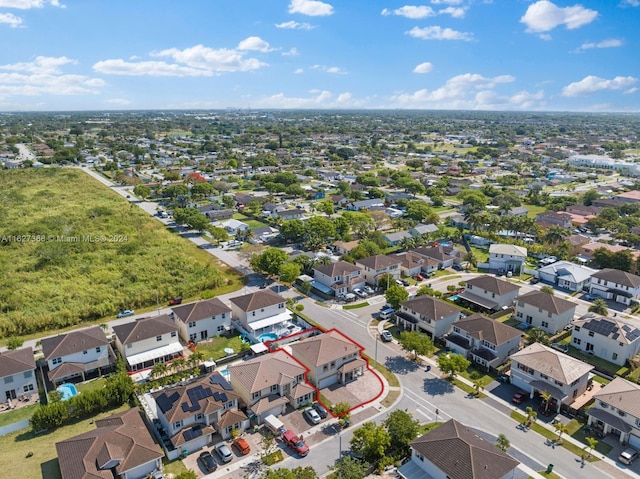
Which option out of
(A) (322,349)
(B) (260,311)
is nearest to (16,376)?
(B) (260,311)

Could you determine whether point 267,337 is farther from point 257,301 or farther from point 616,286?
point 616,286

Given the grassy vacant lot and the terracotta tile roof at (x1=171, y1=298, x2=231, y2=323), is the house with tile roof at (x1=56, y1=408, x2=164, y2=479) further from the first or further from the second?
the grassy vacant lot

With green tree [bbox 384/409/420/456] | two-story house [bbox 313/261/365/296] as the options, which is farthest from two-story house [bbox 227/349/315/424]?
two-story house [bbox 313/261/365/296]

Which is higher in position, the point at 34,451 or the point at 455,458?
the point at 455,458

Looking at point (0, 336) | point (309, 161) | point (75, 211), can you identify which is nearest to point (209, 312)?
point (0, 336)

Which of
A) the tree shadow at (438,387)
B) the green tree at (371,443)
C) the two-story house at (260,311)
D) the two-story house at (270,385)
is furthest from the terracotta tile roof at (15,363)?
the tree shadow at (438,387)

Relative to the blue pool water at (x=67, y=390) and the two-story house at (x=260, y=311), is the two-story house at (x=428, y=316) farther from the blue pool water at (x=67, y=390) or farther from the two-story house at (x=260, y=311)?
the blue pool water at (x=67, y=390)

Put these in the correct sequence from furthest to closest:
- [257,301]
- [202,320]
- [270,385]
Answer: [257,301], [202,320], [270,385]
